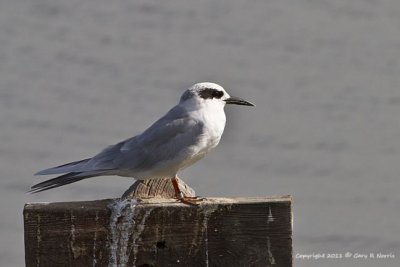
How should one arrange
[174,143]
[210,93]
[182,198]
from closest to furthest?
[182,198] → [174,143] → [210,93]

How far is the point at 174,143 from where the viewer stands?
15.1 ft

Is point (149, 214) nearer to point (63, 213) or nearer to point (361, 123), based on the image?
point (63, 213)

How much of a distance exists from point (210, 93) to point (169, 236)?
1616 millimetres

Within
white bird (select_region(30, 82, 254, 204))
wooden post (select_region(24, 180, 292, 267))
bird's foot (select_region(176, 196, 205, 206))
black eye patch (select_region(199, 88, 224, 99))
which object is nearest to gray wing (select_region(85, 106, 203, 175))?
white bird (select_region(30, 82, 254, 204))

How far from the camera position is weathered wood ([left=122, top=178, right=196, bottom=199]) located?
379 centimetres

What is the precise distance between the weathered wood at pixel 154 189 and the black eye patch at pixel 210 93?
0.62 m

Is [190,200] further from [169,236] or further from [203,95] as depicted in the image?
[203,95]

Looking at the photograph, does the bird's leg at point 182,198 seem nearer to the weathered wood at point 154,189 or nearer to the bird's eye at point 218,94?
the weathered wood at point 154,189

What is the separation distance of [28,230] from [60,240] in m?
0.12

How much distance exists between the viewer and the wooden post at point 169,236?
3.19 metres

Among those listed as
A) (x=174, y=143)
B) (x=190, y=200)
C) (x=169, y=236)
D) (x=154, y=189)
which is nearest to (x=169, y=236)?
(x=169, y=236)

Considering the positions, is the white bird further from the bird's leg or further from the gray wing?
the bird's leg

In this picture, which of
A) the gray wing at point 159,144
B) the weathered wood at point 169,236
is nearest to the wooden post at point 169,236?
the weathered wood at point 169,236

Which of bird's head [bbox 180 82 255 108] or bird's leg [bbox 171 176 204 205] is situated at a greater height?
bird's head [bbox 180 82 255 108]
